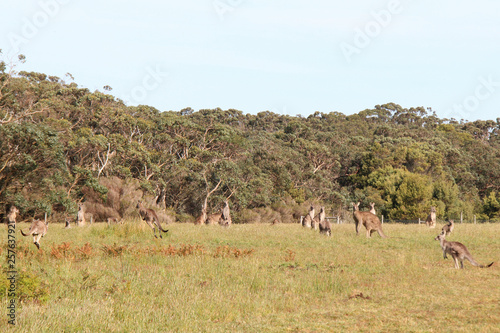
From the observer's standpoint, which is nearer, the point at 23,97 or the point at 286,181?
the point at 23,97

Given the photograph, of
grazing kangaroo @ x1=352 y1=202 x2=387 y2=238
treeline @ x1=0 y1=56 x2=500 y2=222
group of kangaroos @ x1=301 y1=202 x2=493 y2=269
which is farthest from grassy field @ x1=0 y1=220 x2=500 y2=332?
treeline @ x1=0 y1=56 x2=500 y2=222

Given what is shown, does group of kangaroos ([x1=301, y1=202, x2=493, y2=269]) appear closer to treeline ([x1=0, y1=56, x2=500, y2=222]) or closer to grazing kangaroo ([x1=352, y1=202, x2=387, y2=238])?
grazing kangaroo ([x1=352, y1=202, x2=387, y2=238])

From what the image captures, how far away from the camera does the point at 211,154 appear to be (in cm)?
5341

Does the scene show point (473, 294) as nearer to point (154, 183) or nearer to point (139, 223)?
point (139, 223)

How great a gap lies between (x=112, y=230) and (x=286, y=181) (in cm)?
3520

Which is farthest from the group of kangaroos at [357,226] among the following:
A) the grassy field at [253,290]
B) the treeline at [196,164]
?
the treeline at [196,164]

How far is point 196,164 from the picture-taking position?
4984cm

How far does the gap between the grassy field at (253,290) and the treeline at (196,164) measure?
18269 mm

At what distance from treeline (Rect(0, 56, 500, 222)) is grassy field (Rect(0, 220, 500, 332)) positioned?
18.3 meters

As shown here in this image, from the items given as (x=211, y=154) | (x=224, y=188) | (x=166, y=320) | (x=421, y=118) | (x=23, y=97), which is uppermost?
(x=421, y=118)

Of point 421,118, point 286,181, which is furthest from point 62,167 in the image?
point 421,118

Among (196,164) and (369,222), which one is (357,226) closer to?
(369,222)

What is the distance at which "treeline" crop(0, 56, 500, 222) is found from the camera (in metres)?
35.5

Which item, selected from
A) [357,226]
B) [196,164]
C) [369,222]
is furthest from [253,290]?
[196,164]
